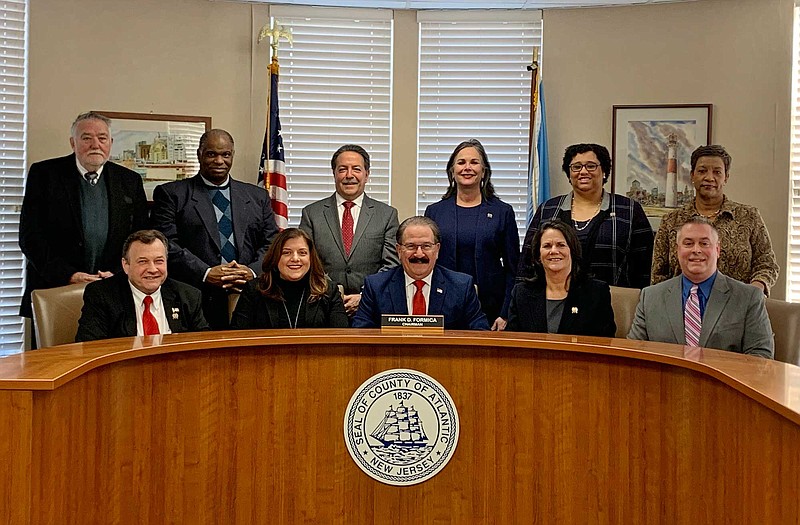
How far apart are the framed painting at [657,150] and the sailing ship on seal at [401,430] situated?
3.21 m

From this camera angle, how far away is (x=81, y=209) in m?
4.54

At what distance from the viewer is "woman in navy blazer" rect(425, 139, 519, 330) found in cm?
439

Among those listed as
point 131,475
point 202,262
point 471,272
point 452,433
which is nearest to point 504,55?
point 471,272

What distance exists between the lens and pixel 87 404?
244 centimetres

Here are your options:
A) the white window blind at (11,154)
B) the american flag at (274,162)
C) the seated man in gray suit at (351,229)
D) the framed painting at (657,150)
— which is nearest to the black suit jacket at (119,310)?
the seated man in gray suit at (351,229)

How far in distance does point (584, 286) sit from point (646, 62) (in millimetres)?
2612

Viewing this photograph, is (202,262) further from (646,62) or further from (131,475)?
(646,62)

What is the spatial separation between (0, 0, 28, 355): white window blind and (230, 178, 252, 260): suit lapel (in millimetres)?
1557

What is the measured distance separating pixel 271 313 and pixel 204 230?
1.02 m

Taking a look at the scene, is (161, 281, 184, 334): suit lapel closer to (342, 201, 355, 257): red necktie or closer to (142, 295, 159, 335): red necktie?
(142, 295, 159, 335): red necktie

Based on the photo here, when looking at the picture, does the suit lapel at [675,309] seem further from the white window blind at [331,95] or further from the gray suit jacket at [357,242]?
the white window blind at [331,95]

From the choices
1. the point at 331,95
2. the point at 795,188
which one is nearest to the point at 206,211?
the point at 331,95

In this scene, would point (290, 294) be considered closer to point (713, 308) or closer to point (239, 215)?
point (239, 215)

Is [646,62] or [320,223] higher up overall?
[646,62]
